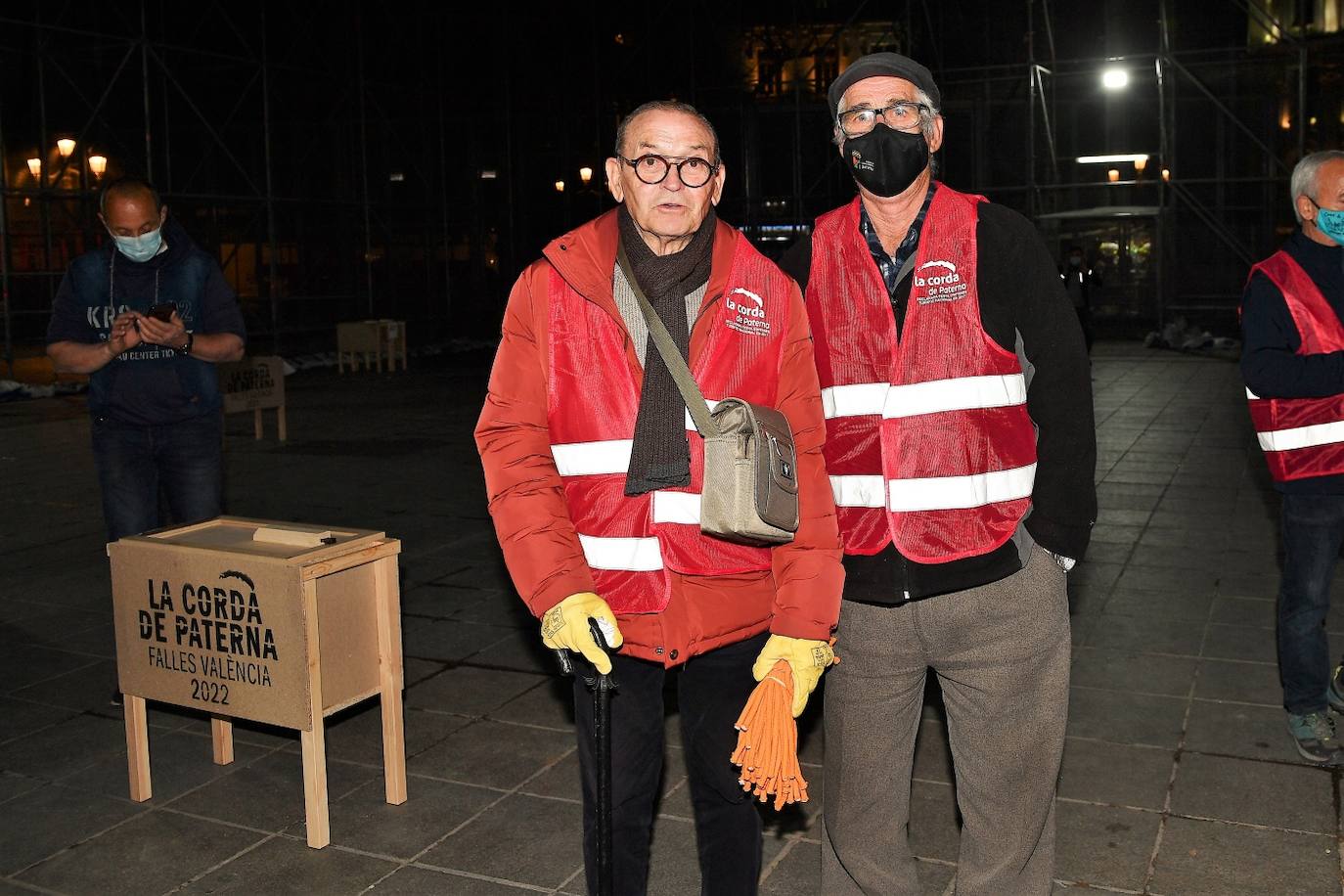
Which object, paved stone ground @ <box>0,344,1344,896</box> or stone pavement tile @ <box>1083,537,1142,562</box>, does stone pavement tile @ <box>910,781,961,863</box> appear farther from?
stone pavement tile @ <box>1083,537,1142,562</box>

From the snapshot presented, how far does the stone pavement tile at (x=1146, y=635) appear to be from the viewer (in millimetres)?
5441

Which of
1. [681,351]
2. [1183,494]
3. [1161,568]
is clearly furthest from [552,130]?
[681,351]

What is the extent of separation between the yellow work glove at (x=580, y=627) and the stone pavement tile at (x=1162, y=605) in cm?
410

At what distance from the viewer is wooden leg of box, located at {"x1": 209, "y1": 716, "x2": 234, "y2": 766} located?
Result: 4.32 m

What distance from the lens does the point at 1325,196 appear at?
12.9ft

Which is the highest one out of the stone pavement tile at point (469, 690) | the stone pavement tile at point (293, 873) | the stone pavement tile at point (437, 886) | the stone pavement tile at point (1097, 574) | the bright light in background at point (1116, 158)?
the bright light in background at point (1116, 158)

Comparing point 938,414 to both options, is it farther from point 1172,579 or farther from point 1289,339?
point 1172,579

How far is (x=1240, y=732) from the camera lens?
4.45 m

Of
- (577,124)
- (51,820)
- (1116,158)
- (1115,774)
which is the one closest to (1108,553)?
(1115,774)

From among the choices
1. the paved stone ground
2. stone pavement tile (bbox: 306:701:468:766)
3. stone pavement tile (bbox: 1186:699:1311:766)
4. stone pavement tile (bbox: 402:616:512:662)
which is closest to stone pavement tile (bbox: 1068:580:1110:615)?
the paved stone ground

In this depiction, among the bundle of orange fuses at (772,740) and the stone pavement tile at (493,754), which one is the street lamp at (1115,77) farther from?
the bundle of orange fuses at (772,740)

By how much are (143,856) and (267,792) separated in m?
0.50

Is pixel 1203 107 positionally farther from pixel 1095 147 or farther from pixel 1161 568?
pixel 1161 568

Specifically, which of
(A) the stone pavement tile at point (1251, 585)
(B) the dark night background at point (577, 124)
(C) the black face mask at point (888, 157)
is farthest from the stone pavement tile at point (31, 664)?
(B) the dark night background at point (577, 124)
